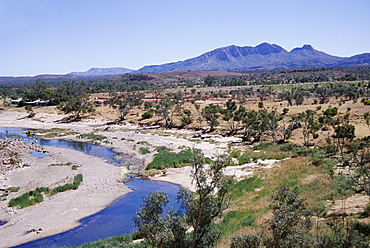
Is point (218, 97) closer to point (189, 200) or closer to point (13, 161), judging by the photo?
point (13, 161)

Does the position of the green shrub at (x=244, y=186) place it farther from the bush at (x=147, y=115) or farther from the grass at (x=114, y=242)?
the bush at (x=147, y=115)

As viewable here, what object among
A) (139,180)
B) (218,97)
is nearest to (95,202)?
(139,180)

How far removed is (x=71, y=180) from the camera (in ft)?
106

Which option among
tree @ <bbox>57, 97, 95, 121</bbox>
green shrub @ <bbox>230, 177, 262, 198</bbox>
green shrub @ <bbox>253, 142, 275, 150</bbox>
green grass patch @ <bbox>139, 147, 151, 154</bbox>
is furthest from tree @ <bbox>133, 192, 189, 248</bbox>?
tree @ <bbox>57, 97, 95, 121</bbox>

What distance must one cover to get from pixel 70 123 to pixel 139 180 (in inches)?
1977

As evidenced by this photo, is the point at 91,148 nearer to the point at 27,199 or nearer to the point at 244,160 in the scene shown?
the point at 27,199

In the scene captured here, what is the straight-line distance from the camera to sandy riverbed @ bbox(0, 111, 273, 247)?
22578mm

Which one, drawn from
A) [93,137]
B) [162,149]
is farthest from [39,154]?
[162,149]

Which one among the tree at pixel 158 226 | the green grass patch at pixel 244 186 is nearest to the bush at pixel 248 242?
the tree at pixel 158 226

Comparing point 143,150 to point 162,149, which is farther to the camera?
point 143,150

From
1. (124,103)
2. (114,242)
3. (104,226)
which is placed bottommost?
(104,226)

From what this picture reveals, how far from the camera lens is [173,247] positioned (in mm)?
13141

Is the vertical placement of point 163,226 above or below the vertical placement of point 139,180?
above

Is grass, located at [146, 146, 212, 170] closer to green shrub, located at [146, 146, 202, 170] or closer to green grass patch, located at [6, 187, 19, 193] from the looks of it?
green shrub, located at [146, 146, 202, 170]
